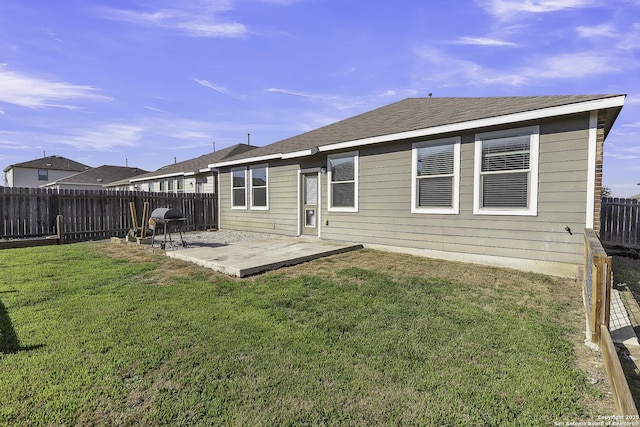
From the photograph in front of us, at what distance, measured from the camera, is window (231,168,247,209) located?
38.9ft

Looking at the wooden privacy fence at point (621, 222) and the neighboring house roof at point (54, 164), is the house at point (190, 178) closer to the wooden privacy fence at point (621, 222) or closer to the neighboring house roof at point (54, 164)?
the wooden privacy fence at point (621, 222)

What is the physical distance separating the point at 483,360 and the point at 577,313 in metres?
2.07

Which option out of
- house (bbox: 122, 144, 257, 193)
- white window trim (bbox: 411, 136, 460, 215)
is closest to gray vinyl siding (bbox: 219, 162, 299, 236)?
house (bbox: 122, 144, 257, 193)

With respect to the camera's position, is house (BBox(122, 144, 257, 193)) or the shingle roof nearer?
house (BBox(122, 144, 257, 193))

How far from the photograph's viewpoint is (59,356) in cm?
259

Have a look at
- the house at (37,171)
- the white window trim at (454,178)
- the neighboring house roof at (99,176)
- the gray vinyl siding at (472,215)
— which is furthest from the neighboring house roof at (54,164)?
the white window trim at (454,178)

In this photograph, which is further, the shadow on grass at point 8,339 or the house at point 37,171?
the house at point 37,171

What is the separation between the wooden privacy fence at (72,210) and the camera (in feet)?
30.2

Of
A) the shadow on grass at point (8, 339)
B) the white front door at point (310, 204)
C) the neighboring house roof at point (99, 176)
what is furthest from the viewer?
the neighboring house roof at point (99, 176)

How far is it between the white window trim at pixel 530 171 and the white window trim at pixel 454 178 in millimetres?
342

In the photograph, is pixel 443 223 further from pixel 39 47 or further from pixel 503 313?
pixel 39 47

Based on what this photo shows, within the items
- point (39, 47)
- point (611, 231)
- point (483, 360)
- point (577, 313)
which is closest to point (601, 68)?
point (611, 231)

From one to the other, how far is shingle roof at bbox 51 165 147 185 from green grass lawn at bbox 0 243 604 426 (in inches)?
1354

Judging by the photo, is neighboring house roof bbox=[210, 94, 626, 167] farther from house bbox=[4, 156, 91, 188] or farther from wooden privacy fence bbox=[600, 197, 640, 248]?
house bbox=[4, 156, 91, 188]
